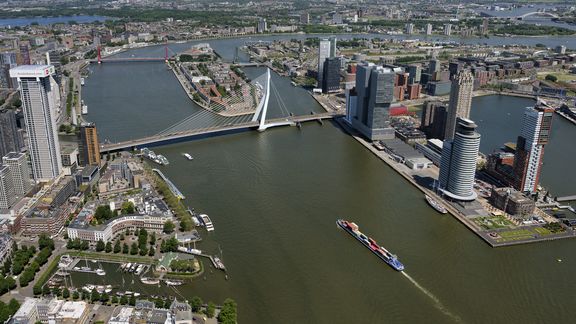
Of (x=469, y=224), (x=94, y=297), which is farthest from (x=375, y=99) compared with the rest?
(x=94, y=297)

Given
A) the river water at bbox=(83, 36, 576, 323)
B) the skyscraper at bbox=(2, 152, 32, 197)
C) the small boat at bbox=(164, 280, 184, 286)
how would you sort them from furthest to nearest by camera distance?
the skyscraper at bbox=(2, 152, 32, 197), the small boat at bbox=(164, 280, 184, 286), the river water at bbox=(83, 36, 576, 323)

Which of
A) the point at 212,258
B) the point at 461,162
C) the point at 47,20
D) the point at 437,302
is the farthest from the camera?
the point at 47,20

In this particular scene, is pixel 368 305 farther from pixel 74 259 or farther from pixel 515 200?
pixel 74 259

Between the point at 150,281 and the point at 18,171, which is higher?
the point at 18,171

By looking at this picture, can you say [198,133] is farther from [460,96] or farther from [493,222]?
[493,222]

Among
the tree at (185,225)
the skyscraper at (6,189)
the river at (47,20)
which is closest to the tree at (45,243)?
→ the skyscraper at (6,189)

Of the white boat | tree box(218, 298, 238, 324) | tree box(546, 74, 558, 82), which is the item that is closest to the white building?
tree box(546, 74, 558, 82)

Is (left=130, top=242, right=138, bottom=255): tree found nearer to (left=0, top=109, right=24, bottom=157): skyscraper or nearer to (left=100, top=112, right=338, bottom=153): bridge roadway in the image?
(left=100, top=112, right=338, bottom=153): bridge roadway
